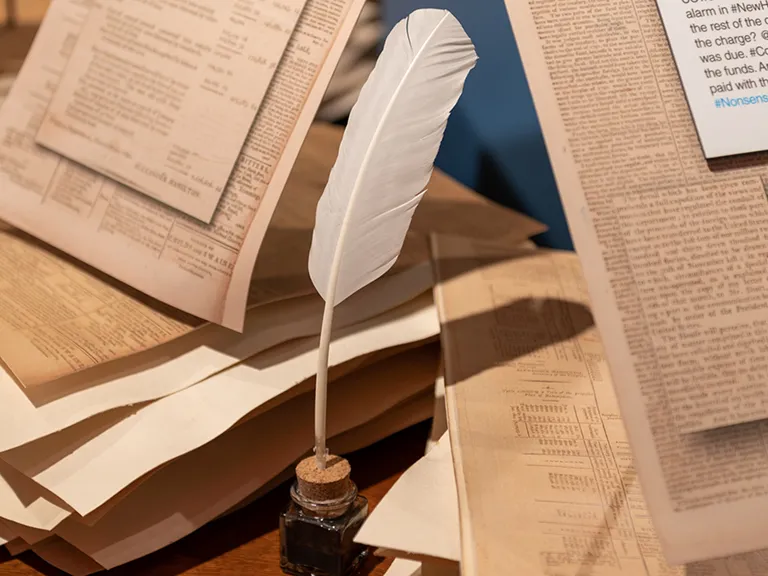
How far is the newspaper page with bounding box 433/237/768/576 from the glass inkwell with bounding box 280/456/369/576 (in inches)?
3.4

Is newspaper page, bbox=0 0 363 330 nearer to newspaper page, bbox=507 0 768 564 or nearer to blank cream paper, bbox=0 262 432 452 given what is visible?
blank cream paper, bbox=0 262 432 452

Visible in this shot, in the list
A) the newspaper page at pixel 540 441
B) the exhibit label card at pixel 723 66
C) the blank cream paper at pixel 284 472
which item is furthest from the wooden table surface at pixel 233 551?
the exhibit label card at pixel 723 66

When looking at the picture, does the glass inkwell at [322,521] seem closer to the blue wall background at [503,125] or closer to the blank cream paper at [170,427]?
the blank cream paper at [170,427]

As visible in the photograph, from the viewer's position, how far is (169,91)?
0.71 meters

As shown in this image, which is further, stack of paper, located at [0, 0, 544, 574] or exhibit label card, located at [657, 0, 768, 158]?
stack of paper, located at [0, 0, 544, 574]

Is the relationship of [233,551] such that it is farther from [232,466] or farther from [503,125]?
[503,125]

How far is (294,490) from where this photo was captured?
0.58 metres

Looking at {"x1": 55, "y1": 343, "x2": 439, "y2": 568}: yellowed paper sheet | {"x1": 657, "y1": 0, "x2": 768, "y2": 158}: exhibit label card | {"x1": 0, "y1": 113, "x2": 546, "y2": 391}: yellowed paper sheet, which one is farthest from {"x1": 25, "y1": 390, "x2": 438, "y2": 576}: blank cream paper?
{"x1": 657, "y1": 0, "x2": 768, "y2": 158}: exhibit label card

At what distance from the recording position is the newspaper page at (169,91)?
67 cm

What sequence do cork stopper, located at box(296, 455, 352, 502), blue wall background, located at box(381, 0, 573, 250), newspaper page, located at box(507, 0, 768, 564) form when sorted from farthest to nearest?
blue wall background, located at box(381, 0, 573, 250)
cork stopper, located at box(296, 455, 352, 502)
newspaper page, located at box(507, 0, 768, 564)

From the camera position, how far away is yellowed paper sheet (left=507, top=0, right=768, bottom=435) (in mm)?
455

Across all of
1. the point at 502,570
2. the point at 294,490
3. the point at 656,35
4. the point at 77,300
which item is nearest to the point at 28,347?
the point at 77,300

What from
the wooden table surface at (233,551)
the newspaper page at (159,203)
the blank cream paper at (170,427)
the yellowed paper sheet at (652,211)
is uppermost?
the yellowed paper sheet at (652,211)

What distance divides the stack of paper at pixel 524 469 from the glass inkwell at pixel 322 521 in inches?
1.6
